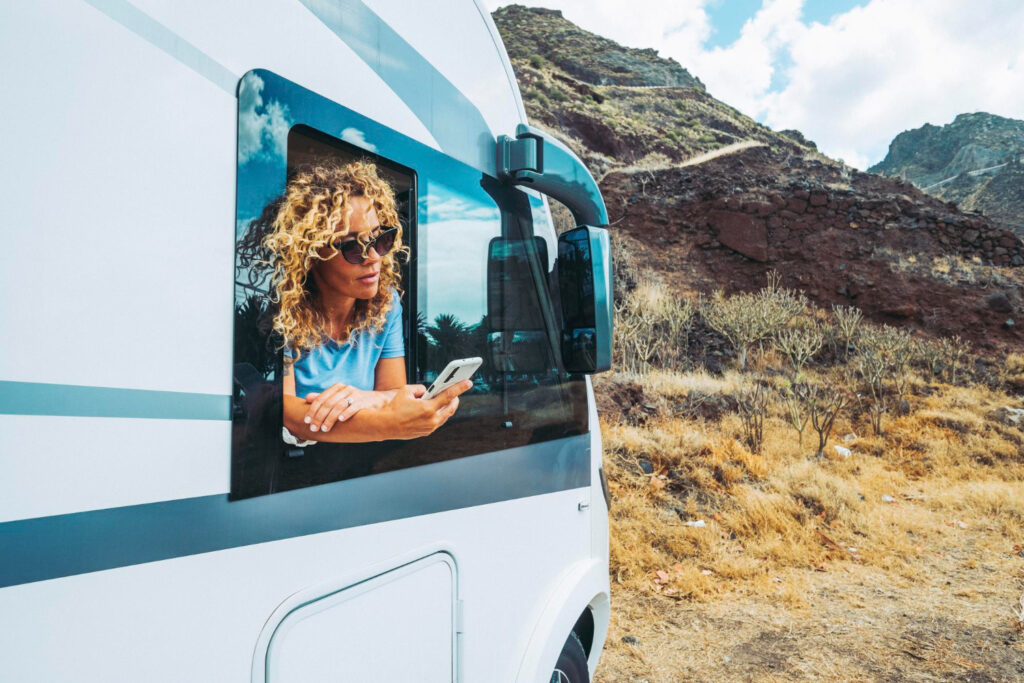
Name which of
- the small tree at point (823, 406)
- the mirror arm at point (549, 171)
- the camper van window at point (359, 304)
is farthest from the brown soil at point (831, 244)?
the camper van window at point (359, 304)

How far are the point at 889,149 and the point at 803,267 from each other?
68.1m

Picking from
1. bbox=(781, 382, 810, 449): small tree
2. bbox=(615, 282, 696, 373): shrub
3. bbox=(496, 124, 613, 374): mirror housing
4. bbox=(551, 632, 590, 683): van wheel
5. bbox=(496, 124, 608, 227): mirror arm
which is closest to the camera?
bbox=(496, 124, 608, 227): mirror arm

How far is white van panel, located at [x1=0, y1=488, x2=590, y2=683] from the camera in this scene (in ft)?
2.34

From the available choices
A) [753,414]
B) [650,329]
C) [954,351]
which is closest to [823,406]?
[753,414]

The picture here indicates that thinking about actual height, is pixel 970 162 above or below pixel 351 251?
above

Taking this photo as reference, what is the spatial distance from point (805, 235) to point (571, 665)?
781 inches

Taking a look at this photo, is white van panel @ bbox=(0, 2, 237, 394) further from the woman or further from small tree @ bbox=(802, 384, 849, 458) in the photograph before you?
small tree @ bbox=(802, 384, 849, 458)

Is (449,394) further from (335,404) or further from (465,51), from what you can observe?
(465,51)

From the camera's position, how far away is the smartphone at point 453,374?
1.29m

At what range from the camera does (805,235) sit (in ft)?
62.5

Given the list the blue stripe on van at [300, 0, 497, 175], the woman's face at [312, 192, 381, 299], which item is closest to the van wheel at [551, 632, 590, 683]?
the woman's face at [312, 192, 381, 299]

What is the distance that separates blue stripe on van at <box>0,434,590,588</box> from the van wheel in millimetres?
812

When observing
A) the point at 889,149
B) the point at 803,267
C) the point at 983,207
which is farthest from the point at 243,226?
the point at 889,149

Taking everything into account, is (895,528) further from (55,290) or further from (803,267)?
(803,267)
